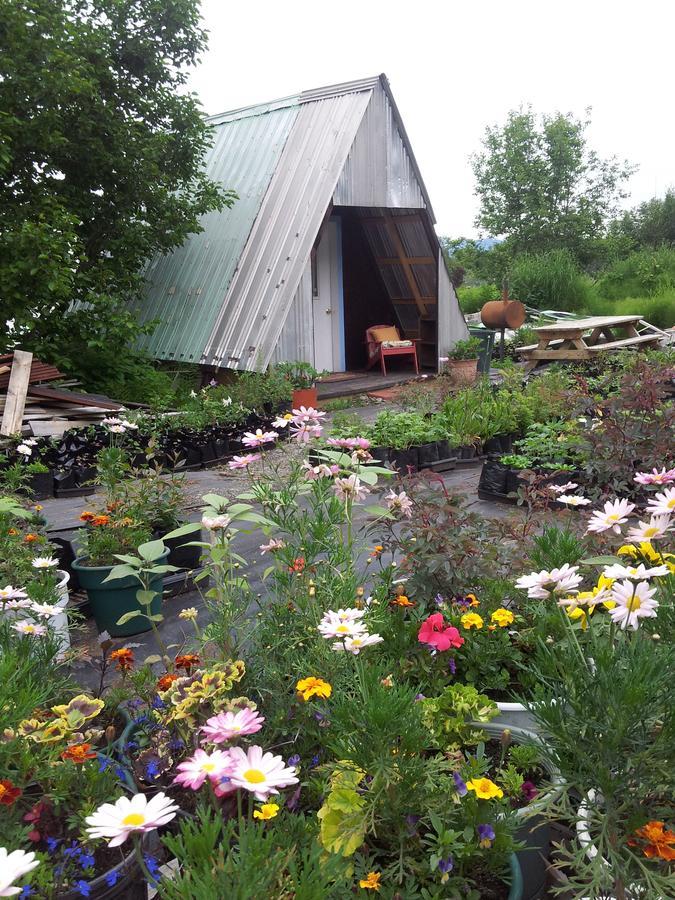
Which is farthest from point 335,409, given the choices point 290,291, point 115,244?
point 115,244

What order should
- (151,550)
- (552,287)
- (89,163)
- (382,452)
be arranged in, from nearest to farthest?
(151,550) → (382,452) → (89,163) → (552,287)

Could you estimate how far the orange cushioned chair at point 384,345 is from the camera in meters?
11.9

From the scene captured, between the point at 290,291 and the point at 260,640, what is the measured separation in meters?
7.99

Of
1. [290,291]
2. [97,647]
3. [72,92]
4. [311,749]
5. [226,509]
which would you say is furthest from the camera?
[290,291]

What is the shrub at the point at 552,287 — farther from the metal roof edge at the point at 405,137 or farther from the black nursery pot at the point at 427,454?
the black nursery pot at the point at 427,454

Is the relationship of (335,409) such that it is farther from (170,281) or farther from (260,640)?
(260,640)

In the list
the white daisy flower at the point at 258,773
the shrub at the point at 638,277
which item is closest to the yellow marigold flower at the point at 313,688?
the white daisy flower at the point at 258,773

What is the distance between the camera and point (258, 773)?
4.12 feet

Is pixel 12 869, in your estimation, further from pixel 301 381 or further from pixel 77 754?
A: pixel 301 381

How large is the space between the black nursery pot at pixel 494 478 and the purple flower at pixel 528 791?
3865mm

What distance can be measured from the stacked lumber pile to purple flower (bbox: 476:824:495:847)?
6.58 metres

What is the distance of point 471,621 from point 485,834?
688mm

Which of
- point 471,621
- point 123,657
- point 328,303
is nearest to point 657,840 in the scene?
point 471,621

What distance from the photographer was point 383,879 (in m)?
1.49
